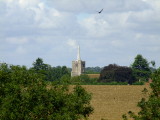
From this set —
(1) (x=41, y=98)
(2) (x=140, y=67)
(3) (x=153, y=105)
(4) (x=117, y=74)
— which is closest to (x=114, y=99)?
(3) (x=153, y=105)

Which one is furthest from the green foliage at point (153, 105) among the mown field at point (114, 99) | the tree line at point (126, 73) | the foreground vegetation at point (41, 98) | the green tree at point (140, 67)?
the green tree at point (140, 67)

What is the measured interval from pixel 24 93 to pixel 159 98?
22.6 feet

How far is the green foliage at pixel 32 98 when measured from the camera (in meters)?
28.1

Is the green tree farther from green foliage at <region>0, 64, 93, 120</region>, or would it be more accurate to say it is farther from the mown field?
green foliage at <region>0, 64, 93, 120</region>

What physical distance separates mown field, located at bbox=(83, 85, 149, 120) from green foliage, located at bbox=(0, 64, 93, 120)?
91.4 feet

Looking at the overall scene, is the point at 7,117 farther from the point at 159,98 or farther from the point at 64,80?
the point at 159,98

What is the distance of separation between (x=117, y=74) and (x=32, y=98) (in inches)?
4727

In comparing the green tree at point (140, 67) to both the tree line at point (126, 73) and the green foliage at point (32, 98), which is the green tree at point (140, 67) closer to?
the tree line at point (126, 73)

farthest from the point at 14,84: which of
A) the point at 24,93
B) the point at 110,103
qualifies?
the point at 110,103

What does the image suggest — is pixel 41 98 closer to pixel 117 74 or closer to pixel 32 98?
pixel 32 98

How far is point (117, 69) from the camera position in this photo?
149750 mm

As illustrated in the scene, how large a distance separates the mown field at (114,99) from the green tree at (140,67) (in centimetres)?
9340

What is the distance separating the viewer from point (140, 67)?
16338 centimetres

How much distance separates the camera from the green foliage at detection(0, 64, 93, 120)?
28.1 meters
